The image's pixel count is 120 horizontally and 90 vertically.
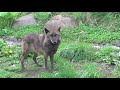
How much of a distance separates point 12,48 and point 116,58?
9.97 feet

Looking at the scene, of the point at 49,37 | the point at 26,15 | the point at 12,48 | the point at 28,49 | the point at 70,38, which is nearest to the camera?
the point at 49,37

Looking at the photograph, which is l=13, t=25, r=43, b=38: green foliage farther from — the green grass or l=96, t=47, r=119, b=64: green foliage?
l=96, t=47, r=119, b=64: green foliage

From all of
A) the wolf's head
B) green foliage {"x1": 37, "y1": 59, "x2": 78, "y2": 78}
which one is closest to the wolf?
the wolf's head

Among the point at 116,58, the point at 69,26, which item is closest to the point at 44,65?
the point at 116,58

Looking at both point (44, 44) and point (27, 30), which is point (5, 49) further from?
point (44, 44)

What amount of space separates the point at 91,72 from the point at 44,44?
4.32 ft

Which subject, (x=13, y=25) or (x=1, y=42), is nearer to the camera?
(x=1, y=42)

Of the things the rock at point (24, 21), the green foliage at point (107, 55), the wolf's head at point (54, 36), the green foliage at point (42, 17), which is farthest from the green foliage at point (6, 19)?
the wolf's head at point (54, 36)

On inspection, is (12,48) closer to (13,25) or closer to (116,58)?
(13,25)

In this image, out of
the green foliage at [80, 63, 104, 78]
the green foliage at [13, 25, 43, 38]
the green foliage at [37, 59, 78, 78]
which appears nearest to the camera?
the green foliage at [37, 59, 78, 78]

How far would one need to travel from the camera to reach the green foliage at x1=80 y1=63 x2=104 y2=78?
879cm

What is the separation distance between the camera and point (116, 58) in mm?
10016

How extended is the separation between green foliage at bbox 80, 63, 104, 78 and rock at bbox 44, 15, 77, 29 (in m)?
3.76

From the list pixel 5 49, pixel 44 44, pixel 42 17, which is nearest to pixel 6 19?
pixel 42 17
